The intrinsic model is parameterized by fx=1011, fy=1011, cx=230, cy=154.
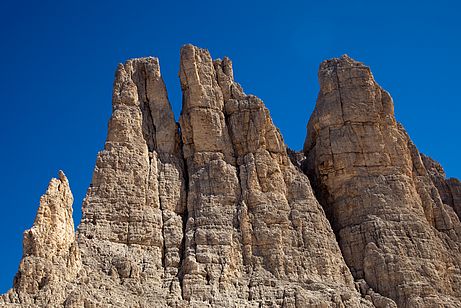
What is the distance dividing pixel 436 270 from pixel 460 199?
9.85 metres

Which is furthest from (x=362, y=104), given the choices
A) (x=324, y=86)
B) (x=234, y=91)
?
(x=234, y=91)

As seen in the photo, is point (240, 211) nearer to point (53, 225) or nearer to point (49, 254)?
point (53, 225)

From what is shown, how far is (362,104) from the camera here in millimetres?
71375

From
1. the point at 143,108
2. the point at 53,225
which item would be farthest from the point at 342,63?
the point at 53,225

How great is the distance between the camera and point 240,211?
212 ft

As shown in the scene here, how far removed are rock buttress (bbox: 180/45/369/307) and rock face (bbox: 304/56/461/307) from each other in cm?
249

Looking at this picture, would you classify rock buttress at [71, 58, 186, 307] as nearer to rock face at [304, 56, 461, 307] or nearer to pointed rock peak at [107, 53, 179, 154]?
pointed rock peak at [107, 53, 179, 154]

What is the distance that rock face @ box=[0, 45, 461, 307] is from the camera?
59.4 m

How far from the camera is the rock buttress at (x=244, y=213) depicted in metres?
61.1

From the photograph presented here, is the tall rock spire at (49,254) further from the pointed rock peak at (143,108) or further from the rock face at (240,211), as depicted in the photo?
the pointed rock peak at (143,108)

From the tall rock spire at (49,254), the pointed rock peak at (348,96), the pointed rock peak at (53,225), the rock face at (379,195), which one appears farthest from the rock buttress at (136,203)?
the pointed rock peak at (348,96)

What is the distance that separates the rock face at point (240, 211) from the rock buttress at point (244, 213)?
89 millimetres

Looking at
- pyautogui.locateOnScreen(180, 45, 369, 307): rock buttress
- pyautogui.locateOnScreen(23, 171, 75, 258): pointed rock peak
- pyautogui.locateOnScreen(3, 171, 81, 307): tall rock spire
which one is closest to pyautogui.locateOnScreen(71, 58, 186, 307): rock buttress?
pyautogui.locateOnScreen(180, 45, 369, 307): rock buttress

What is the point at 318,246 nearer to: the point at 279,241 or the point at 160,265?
the point at 279,241
